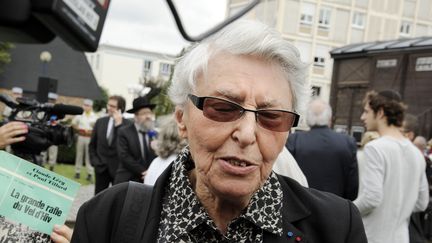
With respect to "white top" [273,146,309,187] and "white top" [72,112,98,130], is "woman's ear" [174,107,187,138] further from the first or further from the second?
"white top" [72,112,98,130]

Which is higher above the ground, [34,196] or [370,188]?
[34,196]

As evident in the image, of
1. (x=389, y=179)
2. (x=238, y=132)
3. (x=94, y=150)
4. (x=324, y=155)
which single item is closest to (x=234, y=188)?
(x=238, y=132)

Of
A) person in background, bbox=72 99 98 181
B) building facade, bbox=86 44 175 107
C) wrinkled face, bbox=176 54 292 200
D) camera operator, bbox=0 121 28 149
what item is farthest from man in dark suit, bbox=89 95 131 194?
building facade, bbox=86 44 175 107

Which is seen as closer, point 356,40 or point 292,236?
point 292,236

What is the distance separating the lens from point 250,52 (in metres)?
1.58

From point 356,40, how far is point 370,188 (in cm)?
4186

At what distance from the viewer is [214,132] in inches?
61.3

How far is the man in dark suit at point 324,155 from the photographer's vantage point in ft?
14.9

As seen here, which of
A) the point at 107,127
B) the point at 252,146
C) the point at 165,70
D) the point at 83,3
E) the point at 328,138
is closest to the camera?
the point at 83,3

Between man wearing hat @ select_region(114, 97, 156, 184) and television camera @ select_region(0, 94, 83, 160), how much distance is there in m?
2.90

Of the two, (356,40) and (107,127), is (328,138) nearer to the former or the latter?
(107,127)

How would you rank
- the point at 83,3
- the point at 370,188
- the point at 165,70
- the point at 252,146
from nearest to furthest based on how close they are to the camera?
the point at 83,3
the point at 252,146
the point at 370,188
the point at 165,70

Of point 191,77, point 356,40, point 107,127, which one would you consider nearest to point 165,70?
point 356,40

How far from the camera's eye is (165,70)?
6844cm
